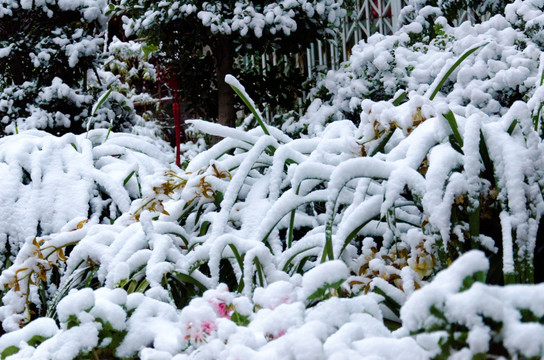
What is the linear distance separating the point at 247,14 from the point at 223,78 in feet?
2.18

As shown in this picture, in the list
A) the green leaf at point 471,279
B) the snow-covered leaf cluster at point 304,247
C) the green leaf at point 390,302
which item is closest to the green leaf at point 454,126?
the snow-covered leaf cluster at point 304,247

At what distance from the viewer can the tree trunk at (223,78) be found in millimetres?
4789

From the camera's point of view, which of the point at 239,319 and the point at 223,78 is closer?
the point at 239,319

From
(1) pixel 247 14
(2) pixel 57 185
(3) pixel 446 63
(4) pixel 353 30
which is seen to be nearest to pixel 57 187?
(2) pixel 57 185

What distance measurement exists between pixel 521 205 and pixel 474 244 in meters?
0.10

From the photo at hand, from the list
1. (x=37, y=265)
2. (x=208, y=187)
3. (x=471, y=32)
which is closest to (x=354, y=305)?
(x=208, y=187)

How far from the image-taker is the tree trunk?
4.79 meters

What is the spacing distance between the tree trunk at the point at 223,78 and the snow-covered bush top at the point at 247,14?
250mm

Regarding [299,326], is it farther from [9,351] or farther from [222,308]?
[9,351]

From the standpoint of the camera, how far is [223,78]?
4.88 metres

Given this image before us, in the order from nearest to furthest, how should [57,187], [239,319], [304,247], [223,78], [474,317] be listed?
1. [474,317]
2. [239,319]
3. [304,247]
4. [57,187]
5. [223,78]

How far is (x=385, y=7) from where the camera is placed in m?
5.08

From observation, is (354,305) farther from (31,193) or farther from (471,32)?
(471,32)

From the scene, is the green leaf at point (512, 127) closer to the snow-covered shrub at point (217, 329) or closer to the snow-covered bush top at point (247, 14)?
the snow-covered shrub at point (217, 329)
